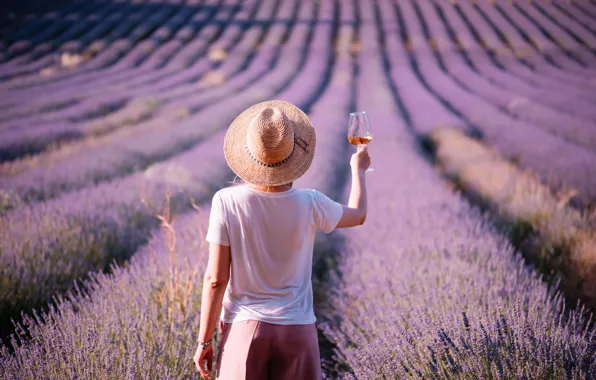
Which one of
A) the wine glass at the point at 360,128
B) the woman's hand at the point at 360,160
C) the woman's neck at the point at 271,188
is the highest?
the wine glass at the point at 360,128

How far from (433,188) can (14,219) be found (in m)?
3.49

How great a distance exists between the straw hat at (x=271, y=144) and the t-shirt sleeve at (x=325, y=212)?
0.40 ft

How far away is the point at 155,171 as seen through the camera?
4617 mm

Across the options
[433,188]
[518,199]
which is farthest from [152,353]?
[518,199]

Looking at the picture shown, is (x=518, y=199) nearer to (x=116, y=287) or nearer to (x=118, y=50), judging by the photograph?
(x=116, y=287)

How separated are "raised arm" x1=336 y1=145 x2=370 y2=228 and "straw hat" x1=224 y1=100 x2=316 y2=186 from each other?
20 centimetres

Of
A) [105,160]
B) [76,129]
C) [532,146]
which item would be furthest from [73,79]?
[532,146]

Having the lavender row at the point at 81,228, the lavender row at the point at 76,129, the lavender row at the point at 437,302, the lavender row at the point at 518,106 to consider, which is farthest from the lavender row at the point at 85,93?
the lavender row at the point at 518,106

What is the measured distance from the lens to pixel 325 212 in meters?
1.33

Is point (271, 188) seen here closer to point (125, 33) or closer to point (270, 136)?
point (270, 136)

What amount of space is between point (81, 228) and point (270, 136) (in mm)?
2552

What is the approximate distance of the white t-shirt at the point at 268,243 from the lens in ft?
4.17

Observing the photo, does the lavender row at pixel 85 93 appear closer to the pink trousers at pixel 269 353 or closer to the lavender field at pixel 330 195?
the lavender field at pixel 330 195

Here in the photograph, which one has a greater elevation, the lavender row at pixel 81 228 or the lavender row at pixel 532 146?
the lavender row at pixel 81 228
